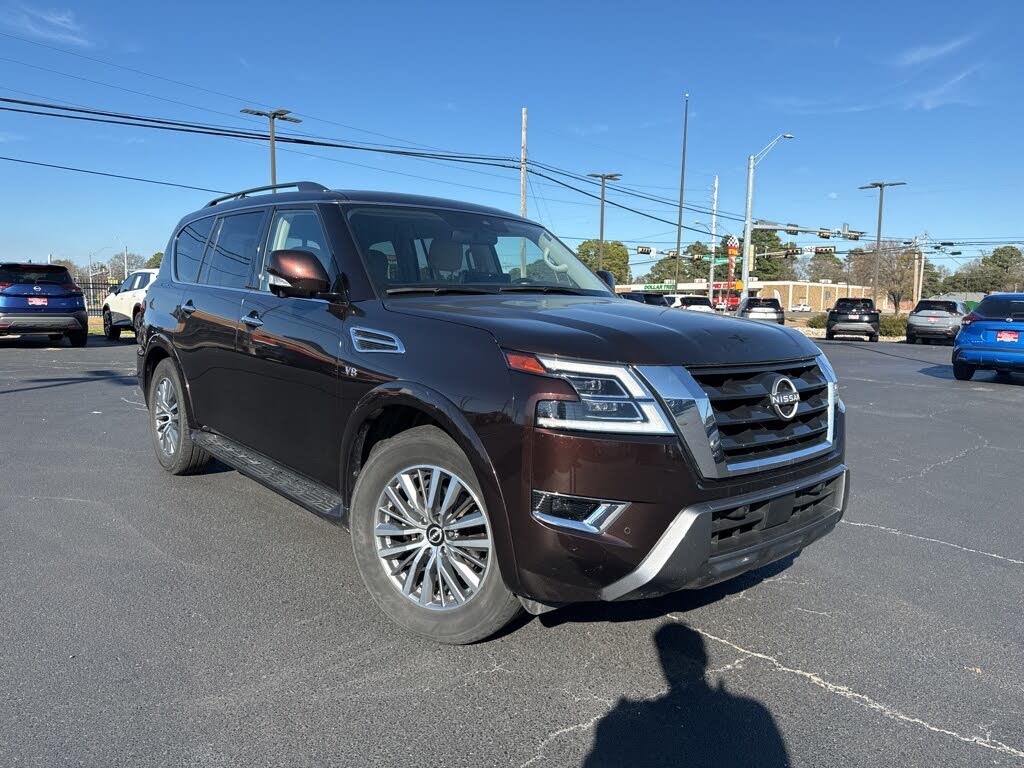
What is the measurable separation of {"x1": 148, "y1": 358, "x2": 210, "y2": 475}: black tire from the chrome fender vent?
7.76ft

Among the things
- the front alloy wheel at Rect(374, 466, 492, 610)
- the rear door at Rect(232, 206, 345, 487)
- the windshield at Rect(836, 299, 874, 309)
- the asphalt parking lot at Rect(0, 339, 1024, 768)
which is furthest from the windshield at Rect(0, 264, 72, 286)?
the windshield at Rect(836, 299, 874, 309)

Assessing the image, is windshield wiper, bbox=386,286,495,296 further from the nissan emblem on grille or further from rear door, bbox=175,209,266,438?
the nissan emblem on grille

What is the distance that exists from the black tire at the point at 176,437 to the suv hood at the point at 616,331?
2.60m

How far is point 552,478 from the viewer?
104 inches

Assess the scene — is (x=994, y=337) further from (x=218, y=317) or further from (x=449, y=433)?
(x=449, y=433)

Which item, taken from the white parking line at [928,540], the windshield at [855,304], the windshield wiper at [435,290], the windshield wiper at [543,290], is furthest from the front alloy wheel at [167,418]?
the windshield at [855,304]

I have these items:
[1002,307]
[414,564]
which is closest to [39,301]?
[414,564]

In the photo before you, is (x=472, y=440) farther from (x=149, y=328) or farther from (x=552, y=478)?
(x=149, y=328)

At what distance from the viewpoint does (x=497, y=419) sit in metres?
2.77

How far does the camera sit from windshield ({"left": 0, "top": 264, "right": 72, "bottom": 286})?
15688mm

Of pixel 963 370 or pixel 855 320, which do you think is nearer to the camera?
pixel 963 370

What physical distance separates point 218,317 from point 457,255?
5.32 feet

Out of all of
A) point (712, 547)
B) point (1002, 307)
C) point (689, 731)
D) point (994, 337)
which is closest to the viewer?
point (689, 731)

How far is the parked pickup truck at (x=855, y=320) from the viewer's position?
95.2 feet
